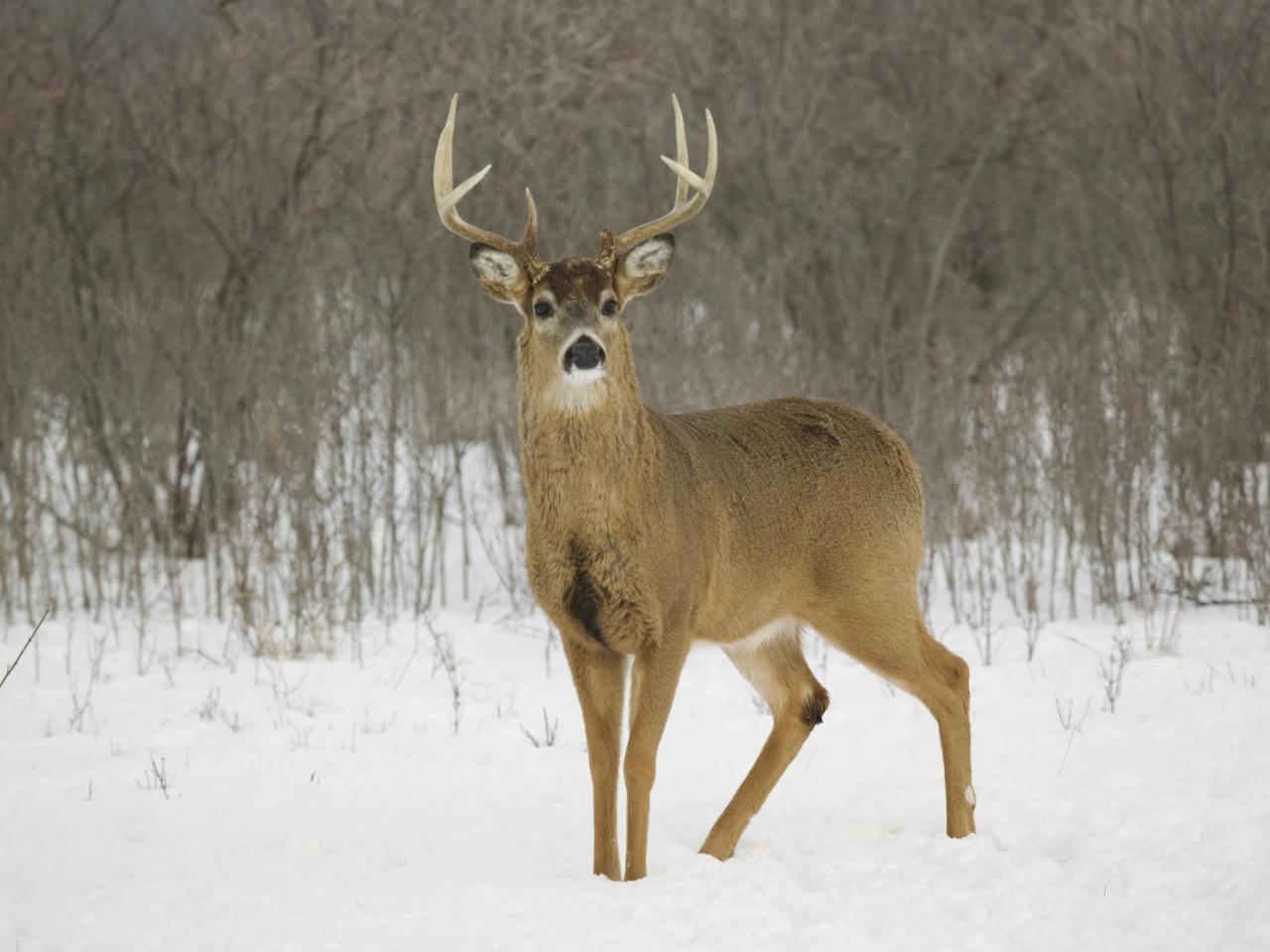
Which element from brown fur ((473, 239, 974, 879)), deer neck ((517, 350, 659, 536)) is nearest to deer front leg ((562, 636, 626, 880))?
brown fur ((473, 239, 974, 879))

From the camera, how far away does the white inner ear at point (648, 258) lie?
5262 millimetres

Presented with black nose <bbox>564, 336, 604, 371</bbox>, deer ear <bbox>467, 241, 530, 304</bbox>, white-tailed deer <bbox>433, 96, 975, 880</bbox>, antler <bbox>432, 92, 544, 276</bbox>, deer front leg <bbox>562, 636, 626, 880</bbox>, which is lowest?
deer front leg <bbox>562, 636, 626, 880</bbox>

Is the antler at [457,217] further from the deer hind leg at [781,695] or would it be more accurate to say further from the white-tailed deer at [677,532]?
the deer hind leg at [781,695]

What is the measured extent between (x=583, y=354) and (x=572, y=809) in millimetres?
2376

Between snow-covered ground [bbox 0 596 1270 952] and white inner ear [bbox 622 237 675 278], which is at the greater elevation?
white inner ear [bbox 622 237 675 278]

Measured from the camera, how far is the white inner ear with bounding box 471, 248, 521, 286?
5119 mm

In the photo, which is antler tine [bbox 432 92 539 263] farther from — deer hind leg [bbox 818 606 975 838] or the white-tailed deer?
deer hind leg [bbox 818 606 975 838]

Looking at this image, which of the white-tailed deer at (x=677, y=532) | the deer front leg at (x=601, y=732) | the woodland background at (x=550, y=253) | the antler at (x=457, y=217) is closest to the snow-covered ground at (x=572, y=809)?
the deer front leg at (x=601, y=732)

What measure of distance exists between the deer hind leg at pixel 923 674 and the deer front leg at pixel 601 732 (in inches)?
36.1

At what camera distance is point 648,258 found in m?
5.30

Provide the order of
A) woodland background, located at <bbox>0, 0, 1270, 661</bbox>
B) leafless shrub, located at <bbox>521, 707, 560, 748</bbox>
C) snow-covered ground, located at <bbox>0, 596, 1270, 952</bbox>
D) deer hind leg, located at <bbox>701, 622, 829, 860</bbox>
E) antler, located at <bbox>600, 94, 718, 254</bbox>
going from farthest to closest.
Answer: woodland background, located at <bbox>0, 0, 1270, 661</bbox> < leafless shrub, located at <bbox>521, 707, 560, 748</bbox> < deer hind leg, located at <bbox>701, 622, 829, 860</bbox> < antler, located at <bbox>600, 94, 718, 254</bbox> < snow-covered ground, located at <bbox>0, 596, 1270, 952</bbox>

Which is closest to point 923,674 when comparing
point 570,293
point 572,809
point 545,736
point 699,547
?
point 699,547

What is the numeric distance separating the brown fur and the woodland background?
3.81 meters

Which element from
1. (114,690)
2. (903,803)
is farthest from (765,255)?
(903,803)
